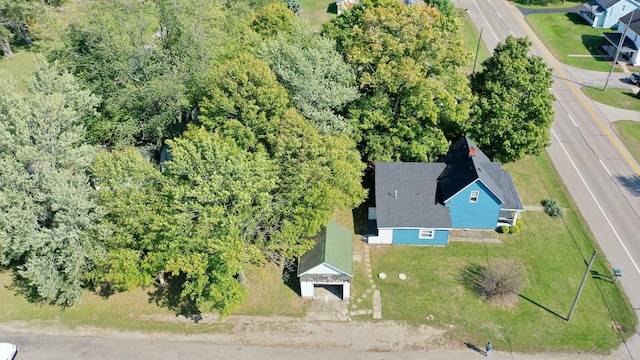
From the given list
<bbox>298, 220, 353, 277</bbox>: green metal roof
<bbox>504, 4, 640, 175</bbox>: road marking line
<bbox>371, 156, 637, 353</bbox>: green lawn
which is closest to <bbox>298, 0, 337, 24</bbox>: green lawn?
<bbox>504, 4, 640, 175</bbox>: road marking line

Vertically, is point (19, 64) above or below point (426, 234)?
above

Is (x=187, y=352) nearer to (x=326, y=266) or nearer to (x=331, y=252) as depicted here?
(x=326, y=266)

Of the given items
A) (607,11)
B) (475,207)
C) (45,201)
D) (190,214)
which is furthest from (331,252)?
(607,11)

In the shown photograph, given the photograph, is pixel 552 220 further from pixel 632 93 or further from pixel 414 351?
pixel 632 93

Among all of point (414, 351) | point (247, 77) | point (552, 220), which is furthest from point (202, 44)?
point (552, 220)

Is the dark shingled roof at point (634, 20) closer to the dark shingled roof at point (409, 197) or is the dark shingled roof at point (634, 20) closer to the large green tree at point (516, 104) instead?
the large green tree at point (516, 104)

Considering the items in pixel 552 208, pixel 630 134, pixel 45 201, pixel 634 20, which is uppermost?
pixel 634 20
